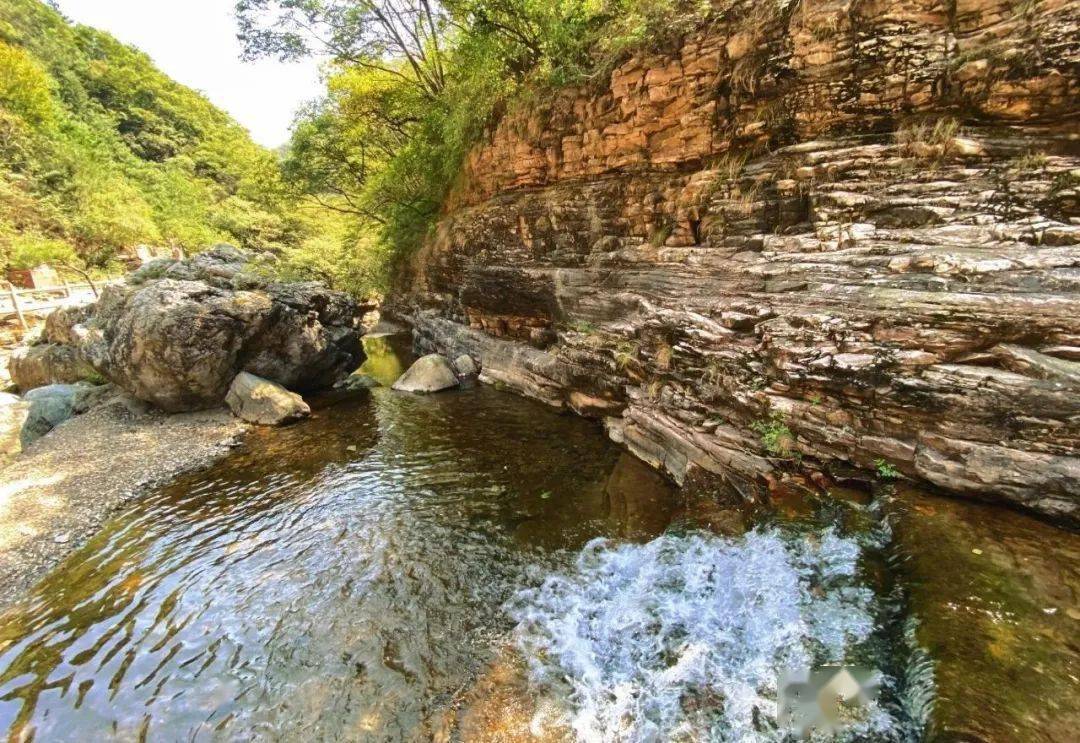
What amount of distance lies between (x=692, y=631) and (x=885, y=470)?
335 cm

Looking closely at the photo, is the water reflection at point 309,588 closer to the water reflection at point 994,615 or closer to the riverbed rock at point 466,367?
the water reflection at point 994,615

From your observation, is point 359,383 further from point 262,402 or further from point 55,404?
point 55,404

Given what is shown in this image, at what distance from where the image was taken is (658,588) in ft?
19.3

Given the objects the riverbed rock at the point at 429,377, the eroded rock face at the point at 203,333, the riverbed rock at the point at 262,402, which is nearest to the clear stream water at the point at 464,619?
the riverbed rock at the point at 262,402

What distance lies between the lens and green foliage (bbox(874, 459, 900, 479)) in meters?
5.92

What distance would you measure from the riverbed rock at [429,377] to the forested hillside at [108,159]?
1518 centimetres

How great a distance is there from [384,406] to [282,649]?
30.7ft

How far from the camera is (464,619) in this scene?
5.81 meters

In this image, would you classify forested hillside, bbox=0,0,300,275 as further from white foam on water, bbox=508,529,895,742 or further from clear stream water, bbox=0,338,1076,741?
white foam on water, bbox=508,529,895,742
